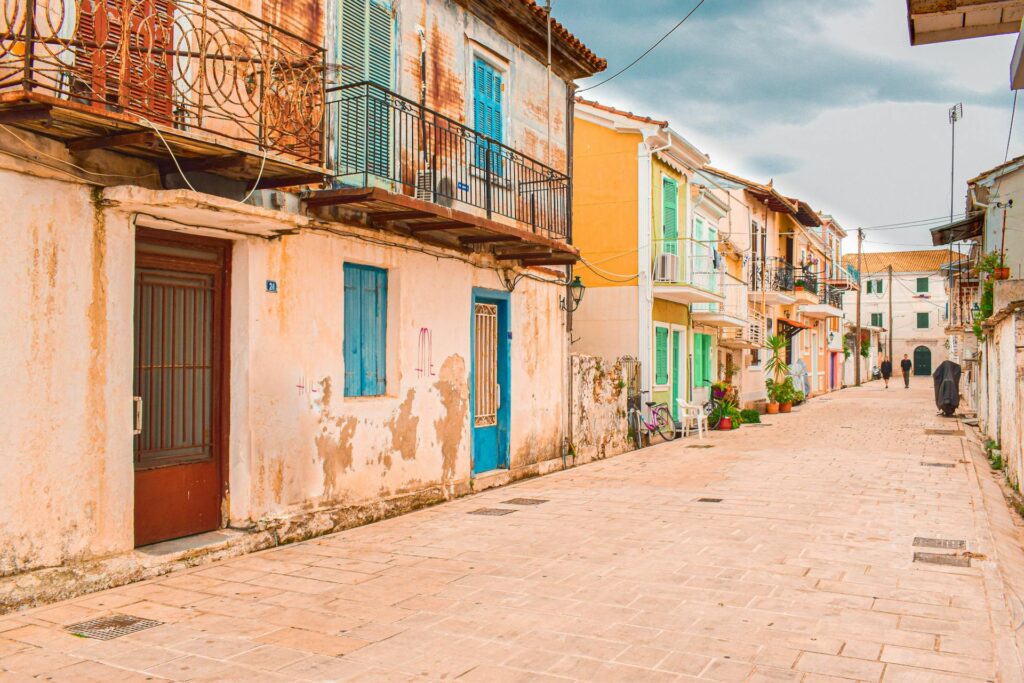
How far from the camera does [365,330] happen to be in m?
9.69

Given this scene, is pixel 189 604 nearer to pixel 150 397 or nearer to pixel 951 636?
pixel 150 397

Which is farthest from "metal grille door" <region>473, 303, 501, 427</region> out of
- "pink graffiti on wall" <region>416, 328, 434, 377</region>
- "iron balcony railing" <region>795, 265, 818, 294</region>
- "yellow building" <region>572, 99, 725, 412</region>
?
"iron balcony railing" <region>795, 265, 818, 294</region>

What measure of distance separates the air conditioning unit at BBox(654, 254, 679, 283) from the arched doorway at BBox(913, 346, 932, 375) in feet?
184

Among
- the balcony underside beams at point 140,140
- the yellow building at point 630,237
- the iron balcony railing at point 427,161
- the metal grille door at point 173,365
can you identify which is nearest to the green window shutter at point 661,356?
the yellow building at point 630,237

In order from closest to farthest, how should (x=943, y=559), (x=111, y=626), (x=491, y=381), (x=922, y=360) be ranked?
(x=111, y=626) < (x=943, y=559) < (x=491, y=381) < (x=922, y=360)

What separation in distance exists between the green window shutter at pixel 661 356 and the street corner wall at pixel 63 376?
14828mm

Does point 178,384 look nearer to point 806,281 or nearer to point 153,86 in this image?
point 153,86

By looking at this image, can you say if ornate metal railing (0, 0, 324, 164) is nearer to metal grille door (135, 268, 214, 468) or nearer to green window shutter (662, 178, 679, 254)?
metal grille door (135, 268, 214, 468)

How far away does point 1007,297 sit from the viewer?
1675 centimetres

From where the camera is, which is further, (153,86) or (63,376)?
(153,86)

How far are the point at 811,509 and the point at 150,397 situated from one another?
7577 millimetres

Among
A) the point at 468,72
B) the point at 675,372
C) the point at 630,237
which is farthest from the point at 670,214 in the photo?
the point at 468,72

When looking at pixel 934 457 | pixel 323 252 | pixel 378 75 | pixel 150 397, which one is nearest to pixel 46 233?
pixel 150 397

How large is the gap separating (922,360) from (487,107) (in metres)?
65.3
